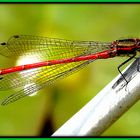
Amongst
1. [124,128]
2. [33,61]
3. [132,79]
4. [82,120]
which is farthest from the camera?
[33,61]

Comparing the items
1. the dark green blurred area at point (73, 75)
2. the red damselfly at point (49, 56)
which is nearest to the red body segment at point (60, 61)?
the red damselfly at point (49, 56)

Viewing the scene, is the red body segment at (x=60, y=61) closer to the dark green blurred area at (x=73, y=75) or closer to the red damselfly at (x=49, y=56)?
the red damselfly at (x=49, y=56)

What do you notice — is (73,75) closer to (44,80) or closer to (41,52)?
(44,80)

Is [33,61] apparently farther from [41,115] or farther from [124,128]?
[124,128]

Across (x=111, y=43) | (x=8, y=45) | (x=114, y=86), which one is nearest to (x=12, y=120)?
(x=8, y=45)

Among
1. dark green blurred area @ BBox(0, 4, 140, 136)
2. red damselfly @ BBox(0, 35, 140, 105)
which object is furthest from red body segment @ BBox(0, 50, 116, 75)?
dark green blurred area @ BBox(0, 4, 140, 136)

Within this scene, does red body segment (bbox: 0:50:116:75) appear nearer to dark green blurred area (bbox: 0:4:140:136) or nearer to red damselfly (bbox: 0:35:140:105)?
red damselfly (bbox: 0:35:140:105)
